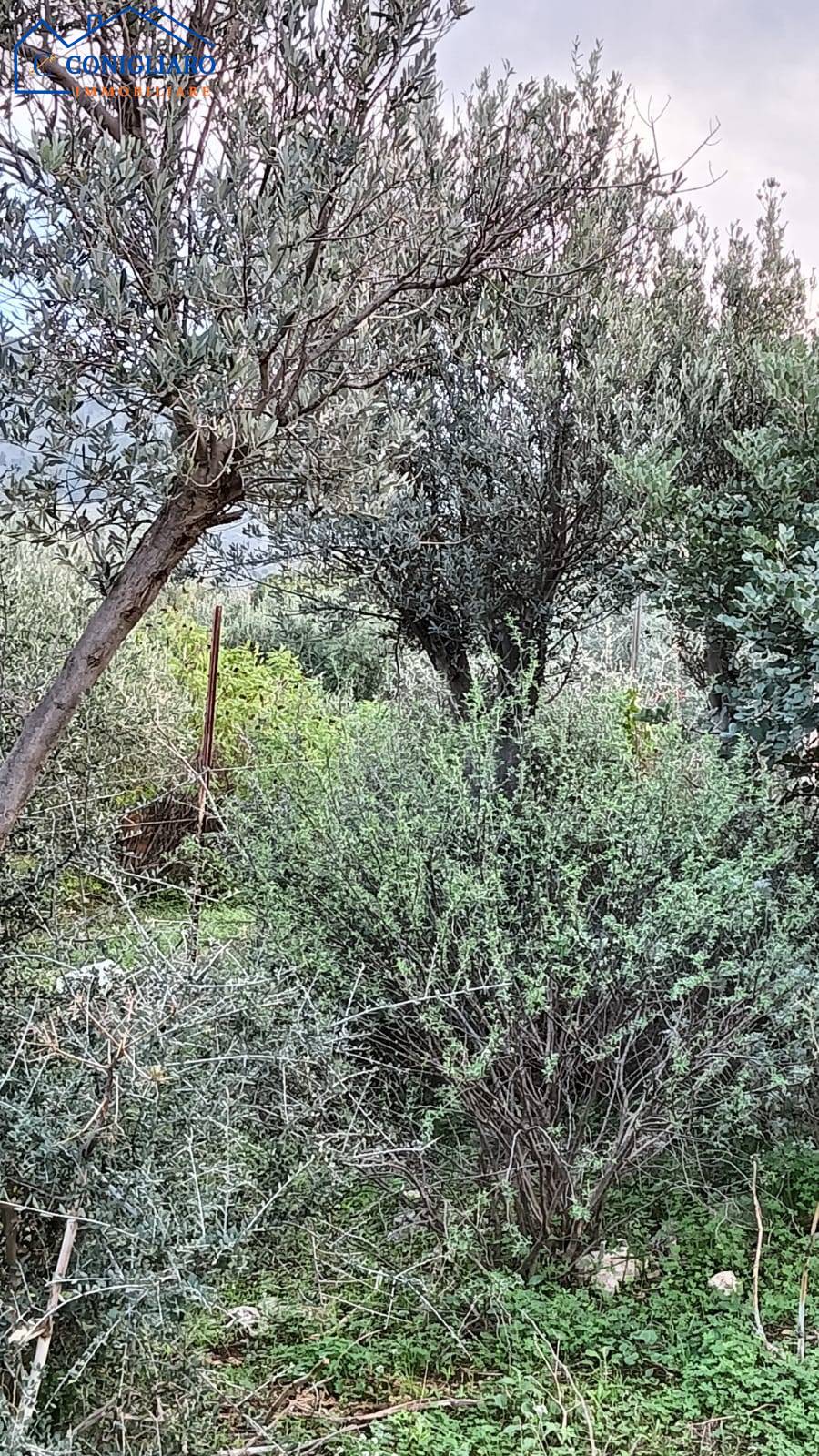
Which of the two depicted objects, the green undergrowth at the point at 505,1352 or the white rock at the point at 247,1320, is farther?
the white rock at the point at 247,1320

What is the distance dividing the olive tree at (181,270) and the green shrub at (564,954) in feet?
3.67

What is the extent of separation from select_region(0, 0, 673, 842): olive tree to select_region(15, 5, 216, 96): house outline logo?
1cm

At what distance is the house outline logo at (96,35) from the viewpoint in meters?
1.92

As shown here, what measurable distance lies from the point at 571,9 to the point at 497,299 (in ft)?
4.16

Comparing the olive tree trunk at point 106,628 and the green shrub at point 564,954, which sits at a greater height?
the olive tree trunk at point 106,628

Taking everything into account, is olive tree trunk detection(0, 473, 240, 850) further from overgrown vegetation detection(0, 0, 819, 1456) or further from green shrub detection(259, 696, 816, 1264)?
green shrub detection(259, 696, 816, 1264)

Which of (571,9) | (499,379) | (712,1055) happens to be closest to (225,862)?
(712,1055)

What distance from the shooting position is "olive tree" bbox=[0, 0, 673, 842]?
6.10 feet

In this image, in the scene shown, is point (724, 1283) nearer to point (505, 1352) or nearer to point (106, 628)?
point (505, 1352)

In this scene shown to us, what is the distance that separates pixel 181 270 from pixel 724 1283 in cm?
281

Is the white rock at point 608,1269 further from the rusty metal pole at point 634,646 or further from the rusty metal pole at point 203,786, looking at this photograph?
the rusty metal pole at point 634,646

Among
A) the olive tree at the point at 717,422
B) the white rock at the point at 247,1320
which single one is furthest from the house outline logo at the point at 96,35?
the white rock at the point at 247,1320

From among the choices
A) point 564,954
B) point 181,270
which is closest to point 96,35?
point 181,270

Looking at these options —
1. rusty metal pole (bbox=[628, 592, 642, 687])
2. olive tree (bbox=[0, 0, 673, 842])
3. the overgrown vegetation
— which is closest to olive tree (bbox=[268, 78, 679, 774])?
the overgrown vegetation
